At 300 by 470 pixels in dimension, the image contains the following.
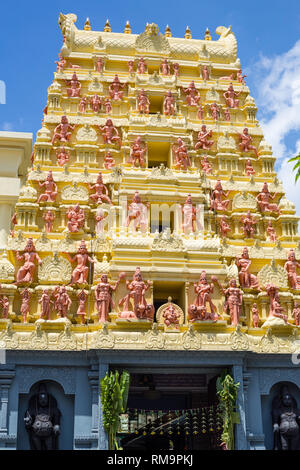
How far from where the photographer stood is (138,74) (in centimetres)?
3288

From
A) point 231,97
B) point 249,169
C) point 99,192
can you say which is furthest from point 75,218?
point 231,97

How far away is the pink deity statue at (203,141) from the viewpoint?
31031 millimetres

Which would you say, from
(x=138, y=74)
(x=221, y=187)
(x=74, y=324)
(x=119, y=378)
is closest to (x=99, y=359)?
(x=119, y=378)

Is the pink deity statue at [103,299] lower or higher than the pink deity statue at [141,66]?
lower

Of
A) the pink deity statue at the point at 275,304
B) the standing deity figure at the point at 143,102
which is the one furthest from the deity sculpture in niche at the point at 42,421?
the standing deity figure at the point at 143,102

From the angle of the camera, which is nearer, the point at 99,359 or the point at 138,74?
the point at 99,359

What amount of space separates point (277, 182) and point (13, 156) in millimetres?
14022

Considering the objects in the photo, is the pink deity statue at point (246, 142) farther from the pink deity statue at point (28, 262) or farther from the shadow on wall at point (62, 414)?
the shadow on wall at point (62, 414)

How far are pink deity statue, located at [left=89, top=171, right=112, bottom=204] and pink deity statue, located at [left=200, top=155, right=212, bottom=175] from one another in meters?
5.33

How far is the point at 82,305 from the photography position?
989 inches

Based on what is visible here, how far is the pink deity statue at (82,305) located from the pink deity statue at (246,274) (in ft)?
23.3

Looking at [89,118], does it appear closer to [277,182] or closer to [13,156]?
[13,156]

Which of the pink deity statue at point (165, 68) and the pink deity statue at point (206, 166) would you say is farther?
the pink deity statue at point (165, 68)
